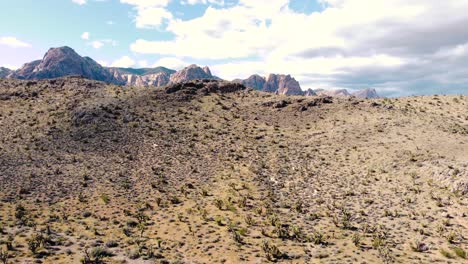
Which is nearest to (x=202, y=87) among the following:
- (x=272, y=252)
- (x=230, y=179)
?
(x=230, y=179)

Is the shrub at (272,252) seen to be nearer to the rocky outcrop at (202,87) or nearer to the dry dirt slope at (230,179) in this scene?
the dry dirt slope at (230,179)

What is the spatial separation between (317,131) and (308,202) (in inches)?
1009

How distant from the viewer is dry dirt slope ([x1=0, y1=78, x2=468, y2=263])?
2967 cm

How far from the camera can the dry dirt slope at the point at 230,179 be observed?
29672 mm

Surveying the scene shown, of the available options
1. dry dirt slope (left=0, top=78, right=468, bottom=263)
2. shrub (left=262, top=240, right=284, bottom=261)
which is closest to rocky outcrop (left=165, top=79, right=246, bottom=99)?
dry dirt slope (left=0, top=78, right=468, bottom=263)

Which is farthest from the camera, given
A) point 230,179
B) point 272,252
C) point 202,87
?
point 202,87

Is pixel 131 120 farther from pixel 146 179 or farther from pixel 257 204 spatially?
pixel 257 204

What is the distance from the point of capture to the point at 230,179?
46469 millimetres

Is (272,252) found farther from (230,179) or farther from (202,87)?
(202,87)

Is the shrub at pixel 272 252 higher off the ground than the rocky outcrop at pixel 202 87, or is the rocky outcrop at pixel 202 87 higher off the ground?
the rocky outcrop at pixel 202 87

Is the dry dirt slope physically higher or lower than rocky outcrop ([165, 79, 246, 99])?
lower

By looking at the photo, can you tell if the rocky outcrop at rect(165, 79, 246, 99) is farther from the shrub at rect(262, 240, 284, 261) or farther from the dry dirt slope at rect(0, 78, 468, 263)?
the shrub at rect(262, 240, 284, 261)

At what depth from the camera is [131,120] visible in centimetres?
6669

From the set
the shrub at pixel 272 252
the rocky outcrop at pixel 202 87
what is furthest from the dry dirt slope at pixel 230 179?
the rocky outcrop at pixel 202 87
